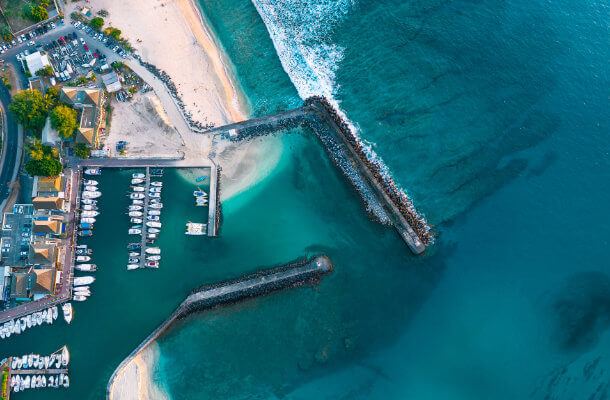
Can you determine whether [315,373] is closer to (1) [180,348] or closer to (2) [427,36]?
(1) [180,348]

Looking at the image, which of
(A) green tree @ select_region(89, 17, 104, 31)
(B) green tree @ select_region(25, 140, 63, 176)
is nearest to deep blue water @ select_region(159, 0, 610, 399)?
(A) green tree @ select_region(89, 17, 104, 31)

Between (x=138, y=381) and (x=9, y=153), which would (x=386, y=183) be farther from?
(x=9, y=153)

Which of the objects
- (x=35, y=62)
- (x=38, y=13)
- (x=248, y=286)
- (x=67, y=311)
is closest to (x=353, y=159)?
(x=248, y=286)

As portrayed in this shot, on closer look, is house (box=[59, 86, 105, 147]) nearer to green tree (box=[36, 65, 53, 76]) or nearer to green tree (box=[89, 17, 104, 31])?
green tree (box=[36, 65, 53, 76])

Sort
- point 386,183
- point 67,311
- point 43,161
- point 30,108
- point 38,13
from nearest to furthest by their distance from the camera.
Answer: point 67,311, point 43,161, point 30,108, point 386,183, point 38,13

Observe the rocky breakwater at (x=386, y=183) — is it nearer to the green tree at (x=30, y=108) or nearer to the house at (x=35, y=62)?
the green tree at (x=30, y=108)

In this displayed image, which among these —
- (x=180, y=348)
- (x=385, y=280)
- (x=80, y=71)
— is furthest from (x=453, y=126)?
(x=80, y=71)
